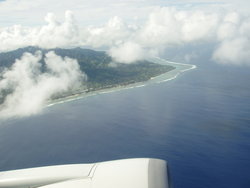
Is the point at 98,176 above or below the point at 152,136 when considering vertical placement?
above

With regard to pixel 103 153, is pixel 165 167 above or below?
above

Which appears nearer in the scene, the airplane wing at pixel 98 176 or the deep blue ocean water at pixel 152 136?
the airplane wing at pixel 98 176

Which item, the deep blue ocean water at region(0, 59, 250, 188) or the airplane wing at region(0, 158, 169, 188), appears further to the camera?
the deep blue ocean water at region(0, 59, 250, 188)

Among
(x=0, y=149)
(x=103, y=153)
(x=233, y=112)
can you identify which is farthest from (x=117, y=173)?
(x=233, y=112)

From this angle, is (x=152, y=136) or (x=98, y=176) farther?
(x=152, y=136)

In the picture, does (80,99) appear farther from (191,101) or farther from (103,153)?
(103,153)
